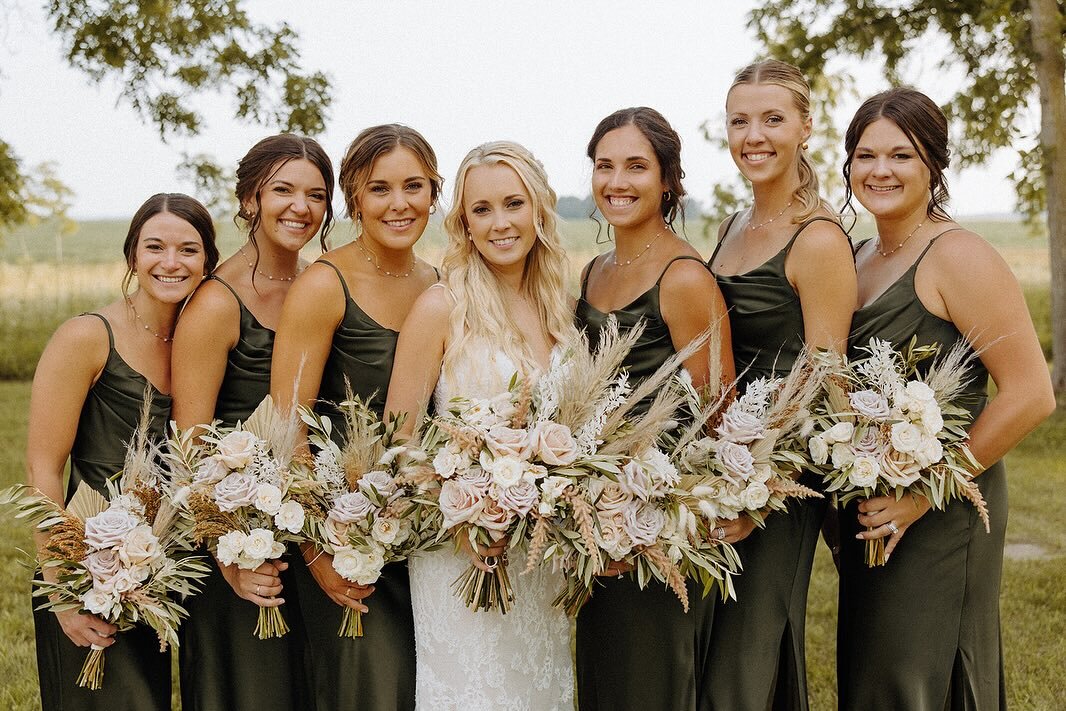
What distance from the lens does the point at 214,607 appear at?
4102mm

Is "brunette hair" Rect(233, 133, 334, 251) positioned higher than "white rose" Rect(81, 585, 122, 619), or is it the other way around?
"brunette hair" Rect(233, 133, 334, 251)

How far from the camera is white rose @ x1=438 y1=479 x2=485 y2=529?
3.29 metres

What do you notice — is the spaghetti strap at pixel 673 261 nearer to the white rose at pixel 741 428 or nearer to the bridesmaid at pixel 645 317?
the bridesmaid at pixel 645 317

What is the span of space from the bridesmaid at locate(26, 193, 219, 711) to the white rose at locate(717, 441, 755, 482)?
224cm

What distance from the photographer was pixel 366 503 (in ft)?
11.7

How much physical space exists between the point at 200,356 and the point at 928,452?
2826 mm

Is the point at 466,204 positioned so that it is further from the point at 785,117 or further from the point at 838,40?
the point at 838,40

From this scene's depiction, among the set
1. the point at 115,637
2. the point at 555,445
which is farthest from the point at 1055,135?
the point at 115,637

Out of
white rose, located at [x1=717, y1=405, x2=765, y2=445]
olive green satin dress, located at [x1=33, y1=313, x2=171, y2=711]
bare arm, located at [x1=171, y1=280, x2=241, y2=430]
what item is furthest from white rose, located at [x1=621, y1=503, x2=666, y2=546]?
olive green satin dress, located at [x1=33, y1=313, x2=171, y2=711]

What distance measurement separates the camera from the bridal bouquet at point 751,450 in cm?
352

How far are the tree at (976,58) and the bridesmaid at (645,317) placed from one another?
33.5 feet

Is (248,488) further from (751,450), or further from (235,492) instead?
(751,450)

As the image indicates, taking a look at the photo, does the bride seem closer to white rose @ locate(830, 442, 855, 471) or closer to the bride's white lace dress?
the bride's white lace dress

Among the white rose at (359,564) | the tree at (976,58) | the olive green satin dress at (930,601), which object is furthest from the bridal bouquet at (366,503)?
the tree at (976,58)
